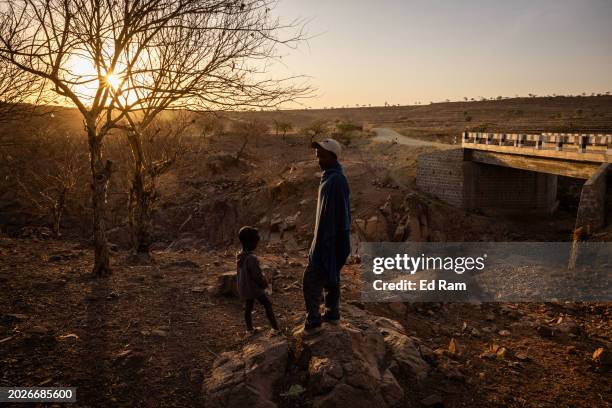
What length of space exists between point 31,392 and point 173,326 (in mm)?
1672

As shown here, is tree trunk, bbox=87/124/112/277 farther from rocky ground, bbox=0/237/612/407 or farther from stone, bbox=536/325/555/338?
stone, bbox=536/325/555/338

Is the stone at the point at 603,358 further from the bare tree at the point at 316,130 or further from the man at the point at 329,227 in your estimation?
the bare tree at the point at 316,130

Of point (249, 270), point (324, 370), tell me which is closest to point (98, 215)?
point (249, 270)

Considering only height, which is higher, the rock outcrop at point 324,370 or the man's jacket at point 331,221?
the man's jacket at point 331,221

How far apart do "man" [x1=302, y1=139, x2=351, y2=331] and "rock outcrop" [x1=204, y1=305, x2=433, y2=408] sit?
1.75 ft

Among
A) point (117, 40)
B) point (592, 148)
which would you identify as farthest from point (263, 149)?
point (117, 40)

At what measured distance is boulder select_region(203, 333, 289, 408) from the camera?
3633 millimetres

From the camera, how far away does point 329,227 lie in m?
3.89

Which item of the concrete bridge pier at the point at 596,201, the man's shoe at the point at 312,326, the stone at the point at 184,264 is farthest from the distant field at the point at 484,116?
the man's shoe at the point at 312,326

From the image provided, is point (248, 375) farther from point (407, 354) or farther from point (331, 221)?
point (407, 354)

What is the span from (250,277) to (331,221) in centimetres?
119

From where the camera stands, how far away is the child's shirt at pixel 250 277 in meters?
4.38

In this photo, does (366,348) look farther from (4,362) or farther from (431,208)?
(431,208)

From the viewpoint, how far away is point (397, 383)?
3.98 metres
